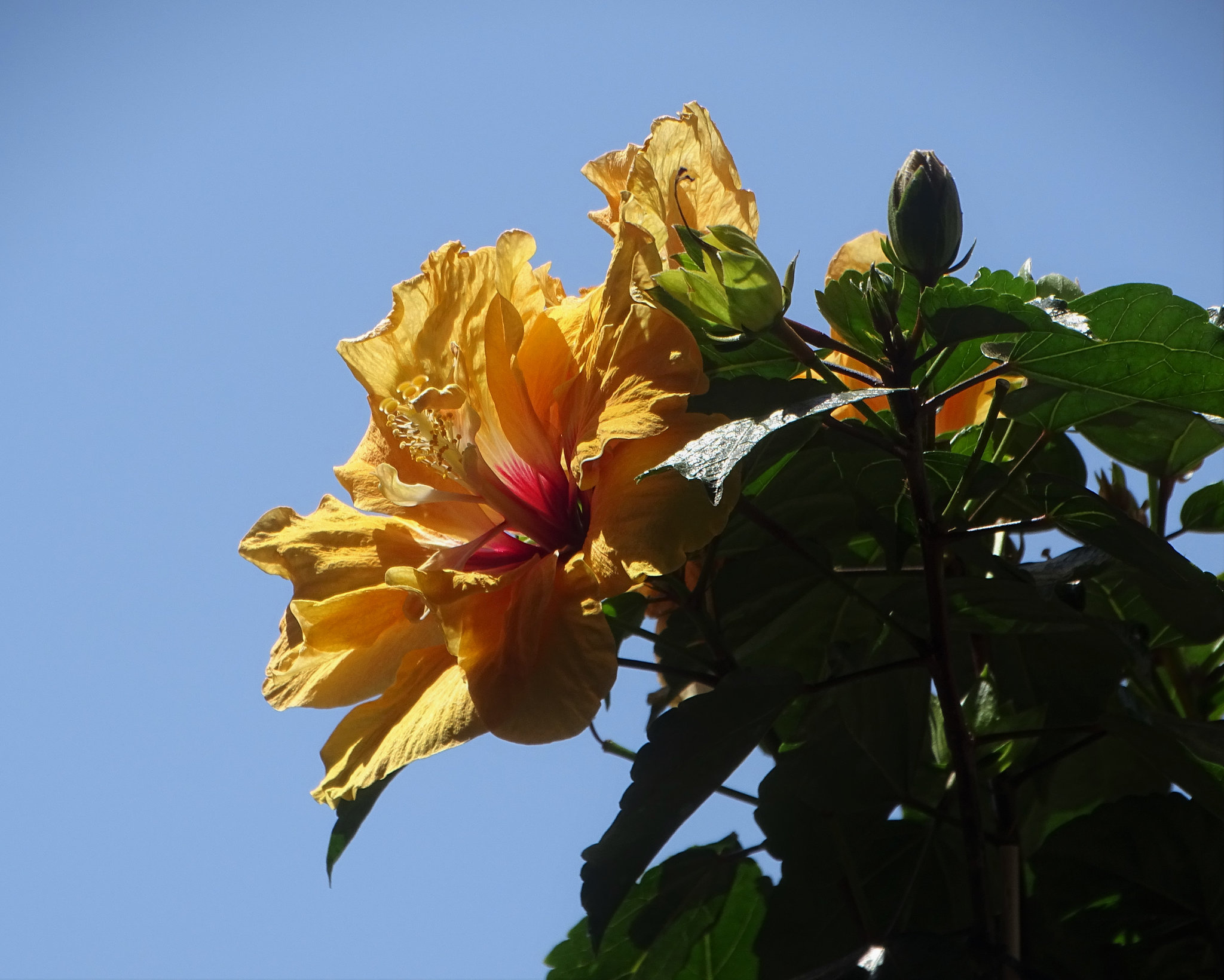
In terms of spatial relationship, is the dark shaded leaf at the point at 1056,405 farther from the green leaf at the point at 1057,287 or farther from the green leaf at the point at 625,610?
the green leaf at the point at 625,610

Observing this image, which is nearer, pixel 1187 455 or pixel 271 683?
pixel 271 683

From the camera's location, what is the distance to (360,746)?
2.24 ft

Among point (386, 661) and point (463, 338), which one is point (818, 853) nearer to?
point (386, 661)

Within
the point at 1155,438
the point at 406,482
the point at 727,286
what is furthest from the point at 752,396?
the point at 1155,438

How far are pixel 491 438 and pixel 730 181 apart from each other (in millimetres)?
247

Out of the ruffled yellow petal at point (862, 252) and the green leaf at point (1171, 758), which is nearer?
the green leaf at point (1171, 758)

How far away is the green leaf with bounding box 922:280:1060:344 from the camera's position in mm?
596

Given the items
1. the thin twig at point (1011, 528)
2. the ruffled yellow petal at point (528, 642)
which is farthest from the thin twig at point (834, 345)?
the ruffled yellow petal at point (528, 642)

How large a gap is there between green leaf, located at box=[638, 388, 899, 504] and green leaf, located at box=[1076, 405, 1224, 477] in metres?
0.27

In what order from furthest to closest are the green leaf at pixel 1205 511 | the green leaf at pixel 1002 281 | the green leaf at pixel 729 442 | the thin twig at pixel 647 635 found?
the green leaf at pixel 1205 511 < the thin twig at pixel 647 635 < the green leaf at pixel 1002 281 < the green leaf at pixel 729 442

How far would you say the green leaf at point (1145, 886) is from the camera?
0.77 metres

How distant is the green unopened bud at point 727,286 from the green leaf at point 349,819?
1.13ft

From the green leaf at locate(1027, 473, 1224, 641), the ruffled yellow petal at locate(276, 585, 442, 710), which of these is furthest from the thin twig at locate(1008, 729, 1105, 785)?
the ruffled yellow petal at locate(276, 585, 442, 710)

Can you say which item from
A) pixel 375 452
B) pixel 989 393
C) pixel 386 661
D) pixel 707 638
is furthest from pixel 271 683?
pixel 989 393
